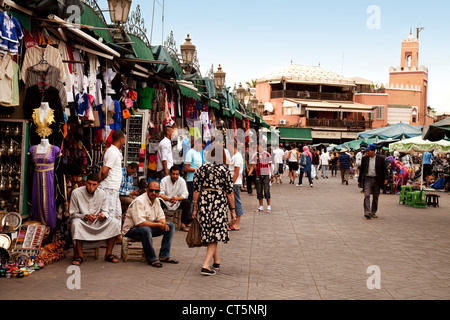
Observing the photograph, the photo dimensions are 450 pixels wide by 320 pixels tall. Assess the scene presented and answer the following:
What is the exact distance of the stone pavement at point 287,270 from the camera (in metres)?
5.81

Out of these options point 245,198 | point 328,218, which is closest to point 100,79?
point 328,218

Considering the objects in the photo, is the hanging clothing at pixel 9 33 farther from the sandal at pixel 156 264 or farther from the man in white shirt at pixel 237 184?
the man in white shirt at pixel 237 184

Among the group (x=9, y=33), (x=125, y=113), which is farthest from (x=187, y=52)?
(x=9, y=33)

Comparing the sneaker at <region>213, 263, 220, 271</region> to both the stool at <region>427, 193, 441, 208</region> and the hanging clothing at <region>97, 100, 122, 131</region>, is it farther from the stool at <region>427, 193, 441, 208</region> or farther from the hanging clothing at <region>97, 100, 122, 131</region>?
the stool at <region>427, 193, 441, 208</region>

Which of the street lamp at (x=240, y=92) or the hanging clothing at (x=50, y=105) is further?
the street lamp at (x=240, y=92)

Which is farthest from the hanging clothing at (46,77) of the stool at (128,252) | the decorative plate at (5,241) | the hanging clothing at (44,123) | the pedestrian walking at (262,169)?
the pedestrian walking at (262,169)

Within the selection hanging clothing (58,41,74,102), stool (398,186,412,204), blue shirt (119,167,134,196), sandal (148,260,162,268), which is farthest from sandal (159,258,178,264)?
stool (398,186,412,204)

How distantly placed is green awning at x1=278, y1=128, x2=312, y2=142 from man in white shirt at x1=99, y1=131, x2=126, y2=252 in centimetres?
4720

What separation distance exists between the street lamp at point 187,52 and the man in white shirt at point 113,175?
603 centimetres

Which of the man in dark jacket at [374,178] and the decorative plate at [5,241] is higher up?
the man in dark jacket at [374,178]

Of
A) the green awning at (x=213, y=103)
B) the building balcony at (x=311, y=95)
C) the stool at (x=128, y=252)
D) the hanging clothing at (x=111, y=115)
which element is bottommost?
the stool at (x=128, y=252)

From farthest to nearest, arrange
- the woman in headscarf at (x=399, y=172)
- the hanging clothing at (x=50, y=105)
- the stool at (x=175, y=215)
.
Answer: the woman in headscarf at (x=399, y=172) < the stool at (x=175, y=215) < the hanging clothing at (x=50, y=105)

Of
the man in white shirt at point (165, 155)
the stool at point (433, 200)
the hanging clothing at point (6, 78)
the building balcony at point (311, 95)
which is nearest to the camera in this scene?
the hanging clothing at point (6, 78)

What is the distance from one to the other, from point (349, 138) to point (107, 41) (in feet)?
169
